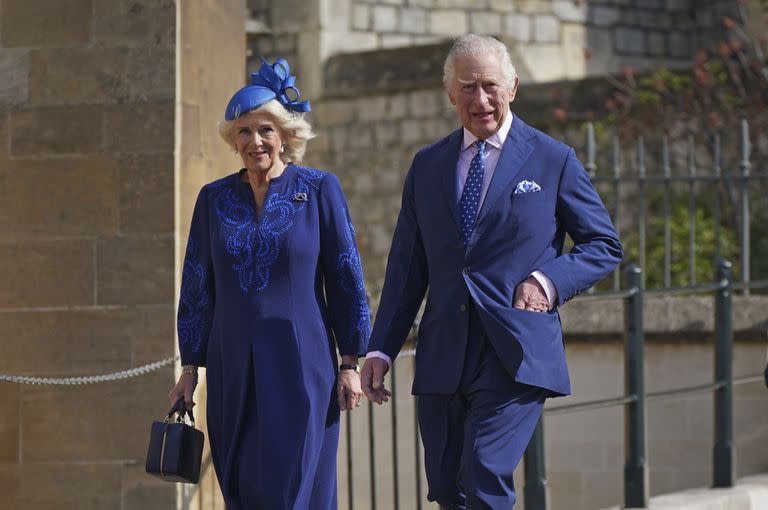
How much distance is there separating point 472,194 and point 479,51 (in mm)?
373

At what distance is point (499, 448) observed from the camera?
446 centimetres

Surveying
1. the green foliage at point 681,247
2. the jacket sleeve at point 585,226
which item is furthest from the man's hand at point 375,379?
the green foliage at point 681,247

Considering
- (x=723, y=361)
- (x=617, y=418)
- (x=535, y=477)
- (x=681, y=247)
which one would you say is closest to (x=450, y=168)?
(x=535, y=477)

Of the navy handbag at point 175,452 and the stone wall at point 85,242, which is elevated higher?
the stone wall at point 85,242

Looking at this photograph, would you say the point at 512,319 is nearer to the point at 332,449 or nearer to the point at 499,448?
the point at 499,448

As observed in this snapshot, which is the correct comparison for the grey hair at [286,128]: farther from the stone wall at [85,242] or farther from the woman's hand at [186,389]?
the stone wall at [85,242]

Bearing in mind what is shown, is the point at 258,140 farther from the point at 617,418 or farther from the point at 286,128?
the point at 617,418

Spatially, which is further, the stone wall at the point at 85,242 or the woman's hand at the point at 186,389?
the stone wall at the point at 85,242

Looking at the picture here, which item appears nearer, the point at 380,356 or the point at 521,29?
the point at 380,356

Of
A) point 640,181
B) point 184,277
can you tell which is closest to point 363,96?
point 640,181

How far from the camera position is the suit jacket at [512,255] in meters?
4.49

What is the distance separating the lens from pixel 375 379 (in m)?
4.66

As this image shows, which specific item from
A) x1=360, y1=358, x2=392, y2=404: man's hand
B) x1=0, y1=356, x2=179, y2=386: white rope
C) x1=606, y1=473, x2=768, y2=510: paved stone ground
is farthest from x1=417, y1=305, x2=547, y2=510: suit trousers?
x1=606, y1=473, x2=768, y2=510: paved stone ground

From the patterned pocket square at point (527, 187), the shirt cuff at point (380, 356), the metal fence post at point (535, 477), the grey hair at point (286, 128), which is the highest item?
the grey hair at point (286, 128)
